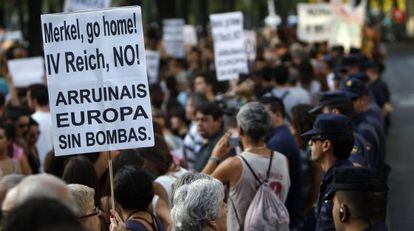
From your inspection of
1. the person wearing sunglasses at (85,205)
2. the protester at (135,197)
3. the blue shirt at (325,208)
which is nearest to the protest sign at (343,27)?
the blue shirt at (325,208)

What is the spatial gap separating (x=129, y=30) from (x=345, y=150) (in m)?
1.62

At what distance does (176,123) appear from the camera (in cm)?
1239

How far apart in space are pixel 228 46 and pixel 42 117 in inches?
186

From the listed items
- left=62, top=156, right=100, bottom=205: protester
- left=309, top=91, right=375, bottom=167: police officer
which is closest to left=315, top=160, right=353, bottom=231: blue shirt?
left=62, top=156, right=100, bottom=205: protester

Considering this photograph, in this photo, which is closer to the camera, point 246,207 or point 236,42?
point 246,207

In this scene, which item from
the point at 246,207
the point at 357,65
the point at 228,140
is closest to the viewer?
the point at 246,207

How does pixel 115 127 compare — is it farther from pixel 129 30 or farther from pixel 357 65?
pixel 357 65

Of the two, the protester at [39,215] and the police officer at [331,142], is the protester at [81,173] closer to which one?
the police officer at [331,142]

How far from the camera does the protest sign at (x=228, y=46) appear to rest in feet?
47.5

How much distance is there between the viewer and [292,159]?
934 cm

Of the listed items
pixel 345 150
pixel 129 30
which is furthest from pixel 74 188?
pixel 345 150

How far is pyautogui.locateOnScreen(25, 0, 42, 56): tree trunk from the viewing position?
77.8 feet

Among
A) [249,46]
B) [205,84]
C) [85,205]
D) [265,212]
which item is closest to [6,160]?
[265,212]

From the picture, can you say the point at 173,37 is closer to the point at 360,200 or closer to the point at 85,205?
the point at 85,205
